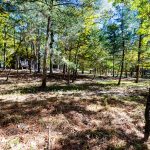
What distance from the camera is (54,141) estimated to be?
10.8 m

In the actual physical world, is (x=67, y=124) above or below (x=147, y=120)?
below

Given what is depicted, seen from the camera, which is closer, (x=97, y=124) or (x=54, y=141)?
(x=54, y=141)

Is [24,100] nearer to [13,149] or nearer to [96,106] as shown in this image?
[96,106]

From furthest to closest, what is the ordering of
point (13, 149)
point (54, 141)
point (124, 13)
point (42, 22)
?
point (124, 13) → point (42, 22) → point (54, 141) → point (13, 149)

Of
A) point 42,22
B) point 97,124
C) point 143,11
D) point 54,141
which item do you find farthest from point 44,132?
point 42,22

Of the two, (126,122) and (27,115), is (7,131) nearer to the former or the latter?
(27,115)

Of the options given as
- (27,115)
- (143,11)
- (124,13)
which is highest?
(124,13)

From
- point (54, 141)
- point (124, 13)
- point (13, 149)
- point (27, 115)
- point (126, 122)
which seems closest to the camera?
point (13, 149)

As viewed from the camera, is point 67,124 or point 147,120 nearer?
point 147,120

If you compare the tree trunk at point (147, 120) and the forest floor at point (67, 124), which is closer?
the forest floor at point (67, 124)

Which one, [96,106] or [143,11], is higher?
[143,11]

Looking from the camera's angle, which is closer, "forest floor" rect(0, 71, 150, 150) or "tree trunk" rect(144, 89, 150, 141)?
"forest floor" rect(0, 71, 150, 150)

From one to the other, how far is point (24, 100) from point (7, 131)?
472cm

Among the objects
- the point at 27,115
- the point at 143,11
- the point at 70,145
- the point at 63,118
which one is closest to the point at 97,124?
the point at 63,118
